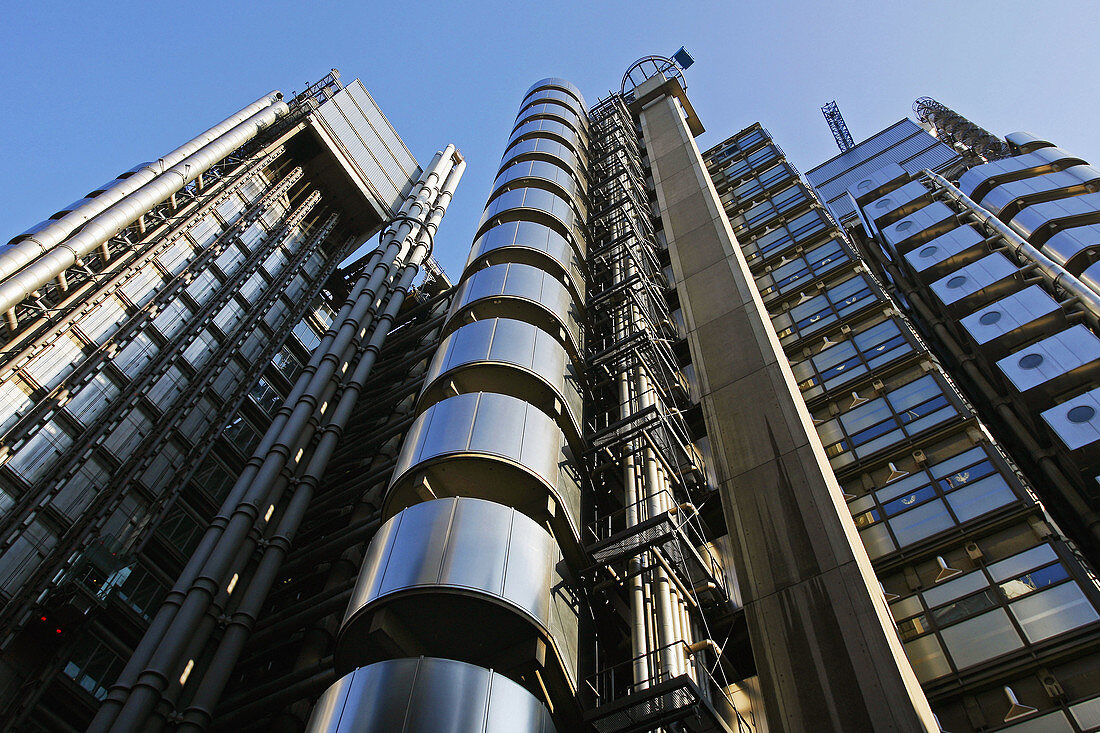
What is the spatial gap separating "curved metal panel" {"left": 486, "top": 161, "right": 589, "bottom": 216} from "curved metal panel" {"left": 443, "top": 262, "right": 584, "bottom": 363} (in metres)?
7.92

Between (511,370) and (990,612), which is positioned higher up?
(511,370)

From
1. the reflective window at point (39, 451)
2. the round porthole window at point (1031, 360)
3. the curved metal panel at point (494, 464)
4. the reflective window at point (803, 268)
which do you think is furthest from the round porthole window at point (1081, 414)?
the reflective window at point (39, 451)

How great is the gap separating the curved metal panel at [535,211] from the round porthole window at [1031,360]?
16.4 m

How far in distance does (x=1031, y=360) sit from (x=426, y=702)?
2471 cm

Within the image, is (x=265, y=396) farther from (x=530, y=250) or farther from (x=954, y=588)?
(x=954, y=588)

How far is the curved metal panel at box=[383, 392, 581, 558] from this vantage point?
17.7m

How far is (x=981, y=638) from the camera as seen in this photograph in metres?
15.5

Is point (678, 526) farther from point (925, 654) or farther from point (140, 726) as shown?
point (140, 726)

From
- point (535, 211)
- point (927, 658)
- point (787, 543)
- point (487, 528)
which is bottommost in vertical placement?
point (927, 658)

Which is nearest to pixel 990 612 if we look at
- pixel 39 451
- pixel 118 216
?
pixel 39 451

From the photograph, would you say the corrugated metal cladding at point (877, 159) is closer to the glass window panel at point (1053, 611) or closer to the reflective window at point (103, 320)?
the glass window panel at point (1053, 611)

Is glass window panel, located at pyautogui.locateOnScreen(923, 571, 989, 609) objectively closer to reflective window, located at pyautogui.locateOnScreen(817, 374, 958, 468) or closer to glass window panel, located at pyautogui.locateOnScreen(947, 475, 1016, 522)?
glass window panel, located at pyautogui.locateOnScreen(947, 475, 1016, 522)

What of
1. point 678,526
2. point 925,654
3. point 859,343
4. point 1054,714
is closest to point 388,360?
point 859,343

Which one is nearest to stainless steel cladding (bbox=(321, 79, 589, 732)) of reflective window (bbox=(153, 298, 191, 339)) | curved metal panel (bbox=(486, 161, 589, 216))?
curved metal panel (bbox=(486, 161, 589, 216))
